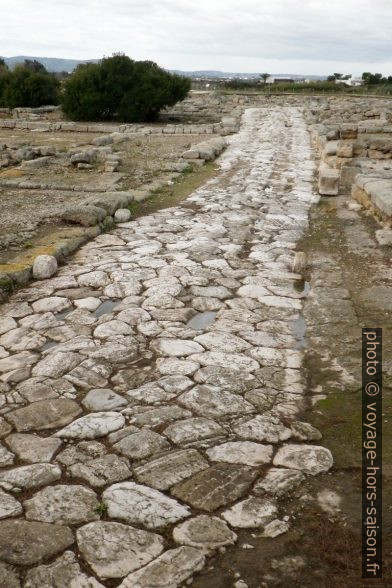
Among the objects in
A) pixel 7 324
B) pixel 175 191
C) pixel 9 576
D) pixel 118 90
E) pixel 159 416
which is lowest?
pixel 9 576

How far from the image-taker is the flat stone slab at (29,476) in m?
2.73

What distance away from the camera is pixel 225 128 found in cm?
2016

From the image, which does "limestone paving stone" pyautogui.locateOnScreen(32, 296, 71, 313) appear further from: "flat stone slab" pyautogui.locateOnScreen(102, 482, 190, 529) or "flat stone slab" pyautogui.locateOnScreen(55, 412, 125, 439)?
"flat stone slab" pyautogui.locateOnScreen(102, 482, 190, 529)

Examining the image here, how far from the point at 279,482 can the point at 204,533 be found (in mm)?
528

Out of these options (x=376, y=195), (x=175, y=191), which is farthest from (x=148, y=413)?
(x=175, y=191)

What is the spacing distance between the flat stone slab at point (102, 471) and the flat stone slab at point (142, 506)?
0.22 ft

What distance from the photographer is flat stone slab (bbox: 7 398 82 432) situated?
3.24 meters

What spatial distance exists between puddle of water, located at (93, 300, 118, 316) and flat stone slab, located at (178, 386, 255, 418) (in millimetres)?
1571

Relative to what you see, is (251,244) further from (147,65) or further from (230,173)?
(147,65)

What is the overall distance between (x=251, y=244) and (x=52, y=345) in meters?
3.38

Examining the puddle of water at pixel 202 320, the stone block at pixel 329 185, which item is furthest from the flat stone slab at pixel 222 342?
the stone block at pixel 329 185

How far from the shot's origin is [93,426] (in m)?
3.22
